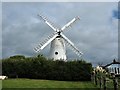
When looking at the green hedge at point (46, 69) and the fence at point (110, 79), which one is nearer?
the fence at point (110, 79)

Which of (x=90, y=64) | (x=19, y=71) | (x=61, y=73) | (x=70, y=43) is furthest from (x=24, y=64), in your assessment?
(x=70, y=43)

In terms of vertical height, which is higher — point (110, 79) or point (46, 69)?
point (46, 69)

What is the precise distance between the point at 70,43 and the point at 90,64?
527 inches

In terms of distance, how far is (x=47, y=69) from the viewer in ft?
158

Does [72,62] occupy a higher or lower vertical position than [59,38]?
lower

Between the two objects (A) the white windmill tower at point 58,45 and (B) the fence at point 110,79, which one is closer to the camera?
(B) the fence at point 110,79

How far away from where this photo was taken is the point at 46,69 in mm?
48219

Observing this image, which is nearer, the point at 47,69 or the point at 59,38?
the point at 47,69

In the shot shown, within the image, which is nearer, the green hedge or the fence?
the fence

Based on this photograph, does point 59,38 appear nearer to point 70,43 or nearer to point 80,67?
point 70,43

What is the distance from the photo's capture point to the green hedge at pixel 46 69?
155ft

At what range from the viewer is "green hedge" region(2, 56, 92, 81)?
47.1 metres

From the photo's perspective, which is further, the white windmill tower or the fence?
the white windmill tower

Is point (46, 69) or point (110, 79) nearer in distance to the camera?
point (110, 79)
